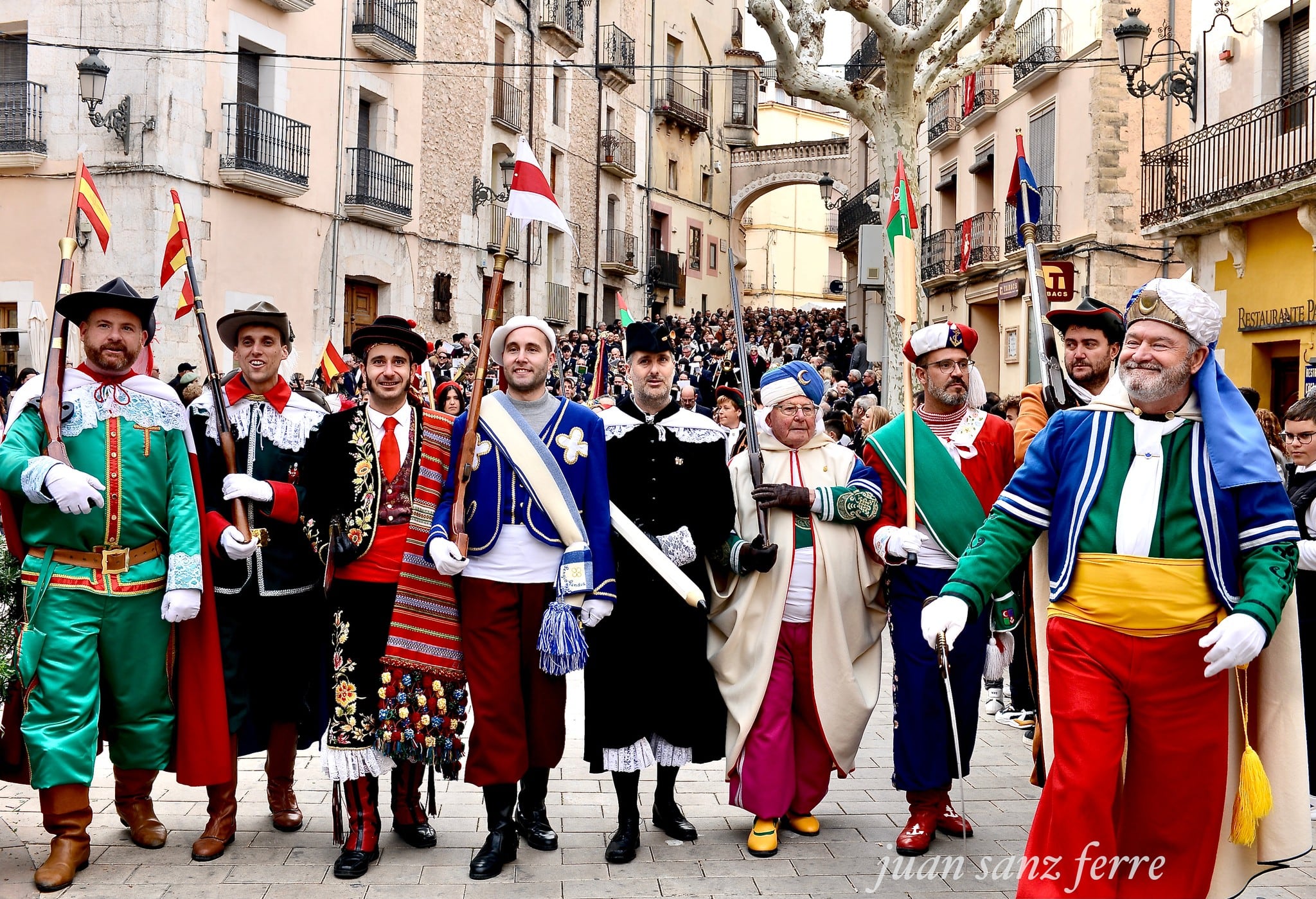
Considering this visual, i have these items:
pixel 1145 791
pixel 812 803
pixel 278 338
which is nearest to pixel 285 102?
pixel 278 338

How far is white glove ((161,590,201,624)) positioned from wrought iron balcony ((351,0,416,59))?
18340 mm

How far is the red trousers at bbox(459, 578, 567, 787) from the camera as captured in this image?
4.59m

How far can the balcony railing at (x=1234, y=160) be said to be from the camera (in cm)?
1405

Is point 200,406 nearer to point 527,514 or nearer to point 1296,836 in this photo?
point 527,514

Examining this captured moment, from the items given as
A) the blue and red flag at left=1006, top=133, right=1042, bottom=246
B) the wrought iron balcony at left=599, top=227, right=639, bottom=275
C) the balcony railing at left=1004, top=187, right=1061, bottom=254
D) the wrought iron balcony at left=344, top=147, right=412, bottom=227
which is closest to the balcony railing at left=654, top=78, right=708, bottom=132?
the wrought iron balcony at left=599, top=227, right=639, bottom=275

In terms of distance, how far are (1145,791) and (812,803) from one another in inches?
67.9

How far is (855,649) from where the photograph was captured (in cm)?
511

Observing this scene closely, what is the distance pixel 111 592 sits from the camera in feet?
15.0

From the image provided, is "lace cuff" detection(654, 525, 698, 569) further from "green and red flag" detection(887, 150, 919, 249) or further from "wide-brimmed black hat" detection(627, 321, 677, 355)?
"green and red flag" detection(887, 150, 919, 249)

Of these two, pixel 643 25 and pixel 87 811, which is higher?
pixel 643 25

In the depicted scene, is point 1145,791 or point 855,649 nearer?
point 1145,791

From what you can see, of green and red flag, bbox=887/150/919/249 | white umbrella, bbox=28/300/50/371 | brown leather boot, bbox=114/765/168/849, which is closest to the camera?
brown leather boot, bbox=114/765/168/849

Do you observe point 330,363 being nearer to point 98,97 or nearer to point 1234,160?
point 98,97

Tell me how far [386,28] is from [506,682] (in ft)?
63.6
